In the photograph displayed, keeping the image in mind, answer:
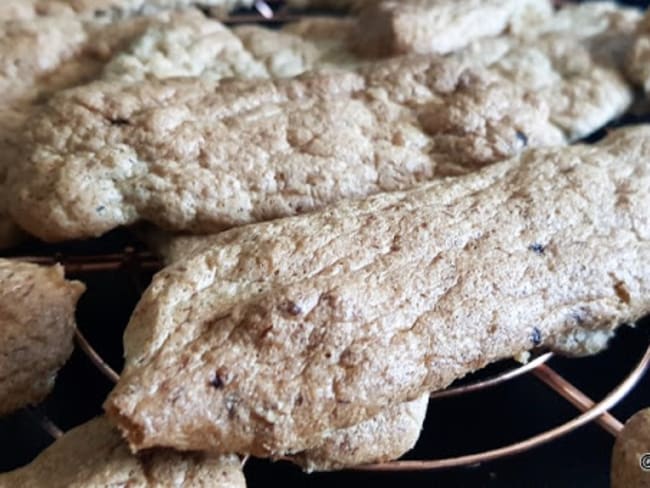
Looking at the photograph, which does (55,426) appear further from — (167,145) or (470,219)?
(470,219)

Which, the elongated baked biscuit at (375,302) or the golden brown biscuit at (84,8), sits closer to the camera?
the elongated baked biscuit at (375,302)

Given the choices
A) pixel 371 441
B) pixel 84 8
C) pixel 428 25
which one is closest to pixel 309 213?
pixel 371 441

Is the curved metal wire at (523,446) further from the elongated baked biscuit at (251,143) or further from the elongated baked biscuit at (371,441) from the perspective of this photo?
the elongated baked biscuit at (251,143)

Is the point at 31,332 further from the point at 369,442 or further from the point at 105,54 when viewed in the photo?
the point at 105,54

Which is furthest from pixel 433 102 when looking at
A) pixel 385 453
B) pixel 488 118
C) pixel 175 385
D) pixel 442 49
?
pixel 175 385

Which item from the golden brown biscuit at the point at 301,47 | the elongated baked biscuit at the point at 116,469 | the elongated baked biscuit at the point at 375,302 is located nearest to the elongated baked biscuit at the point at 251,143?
the elongated baked biscuit at the point at 375,302

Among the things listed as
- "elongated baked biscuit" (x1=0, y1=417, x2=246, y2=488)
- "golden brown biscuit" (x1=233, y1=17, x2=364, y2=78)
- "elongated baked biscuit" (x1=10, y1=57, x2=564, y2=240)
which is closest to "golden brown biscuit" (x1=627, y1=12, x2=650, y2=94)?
"elongated baked biscuit" (x1=10, y1=57, x2=564, y2=240)

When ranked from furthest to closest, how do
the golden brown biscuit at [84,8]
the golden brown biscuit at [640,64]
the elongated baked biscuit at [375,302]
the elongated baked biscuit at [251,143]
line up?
the golden brown biscuit at [84,8] < the golden brown biscuit at [640,64] < the elongated baked biscuit at [251,143] < the elongated baked biscuit at [375,302]
